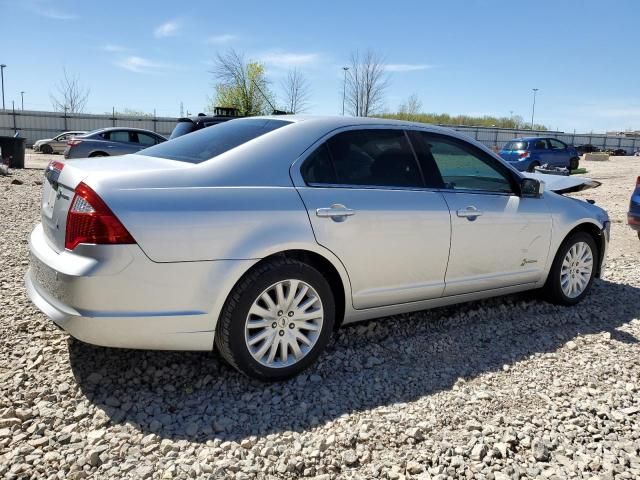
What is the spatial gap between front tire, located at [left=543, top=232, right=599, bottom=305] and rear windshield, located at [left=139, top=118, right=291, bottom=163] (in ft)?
8.96

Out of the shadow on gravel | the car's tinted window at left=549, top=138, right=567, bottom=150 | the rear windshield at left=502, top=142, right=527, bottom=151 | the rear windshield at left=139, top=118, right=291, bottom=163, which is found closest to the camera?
the shadow on gravel

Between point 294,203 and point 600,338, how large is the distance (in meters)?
2.64

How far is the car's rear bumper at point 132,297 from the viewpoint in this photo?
105 inches

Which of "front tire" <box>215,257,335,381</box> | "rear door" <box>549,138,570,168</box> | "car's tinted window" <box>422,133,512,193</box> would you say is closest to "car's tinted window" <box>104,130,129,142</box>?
"car's tinted window" <box>422,133,512,193</box>

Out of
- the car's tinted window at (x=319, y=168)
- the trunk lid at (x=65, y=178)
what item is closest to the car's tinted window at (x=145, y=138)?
the trunk lid at (x=65, y=178)

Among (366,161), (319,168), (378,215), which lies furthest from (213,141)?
(378,215)

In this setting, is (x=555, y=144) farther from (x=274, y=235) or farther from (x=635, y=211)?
(x=274, y=235)

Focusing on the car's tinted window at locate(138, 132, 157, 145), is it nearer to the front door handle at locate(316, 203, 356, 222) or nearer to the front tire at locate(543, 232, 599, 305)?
the front tire at locate(543, 232, 599, 305)

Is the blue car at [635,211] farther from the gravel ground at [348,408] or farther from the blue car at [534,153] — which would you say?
the blue car at [534,153]

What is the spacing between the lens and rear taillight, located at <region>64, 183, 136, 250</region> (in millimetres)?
2654

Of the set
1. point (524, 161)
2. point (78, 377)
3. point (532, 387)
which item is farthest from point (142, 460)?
point (524, 161)

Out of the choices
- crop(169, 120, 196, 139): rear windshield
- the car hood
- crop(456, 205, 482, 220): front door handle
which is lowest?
crop(456, 205, 482, 220): front door handle

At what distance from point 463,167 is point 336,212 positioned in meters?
1.45

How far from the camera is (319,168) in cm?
336
